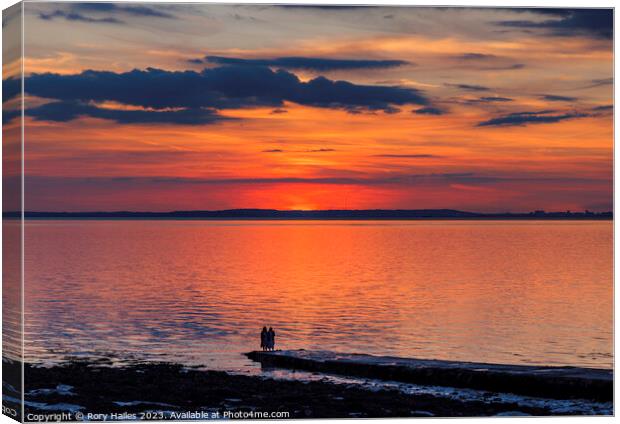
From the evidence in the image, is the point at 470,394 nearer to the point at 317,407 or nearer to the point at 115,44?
the point at 317,407

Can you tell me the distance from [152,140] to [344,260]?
7692 cm

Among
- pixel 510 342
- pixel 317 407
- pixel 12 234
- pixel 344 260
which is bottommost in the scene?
pixel 344 260

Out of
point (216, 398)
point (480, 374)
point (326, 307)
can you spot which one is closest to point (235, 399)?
point (216, 398)

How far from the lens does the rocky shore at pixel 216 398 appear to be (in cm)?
1869

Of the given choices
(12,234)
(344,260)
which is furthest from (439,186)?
(344,260)

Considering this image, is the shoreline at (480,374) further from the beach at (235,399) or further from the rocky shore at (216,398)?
the rocky shore at (216,398)

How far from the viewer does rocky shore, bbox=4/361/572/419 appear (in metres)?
18.7

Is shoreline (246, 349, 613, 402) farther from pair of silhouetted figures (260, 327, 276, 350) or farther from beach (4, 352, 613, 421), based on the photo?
pair of silhouetted figures (260, 327, 276, 350)

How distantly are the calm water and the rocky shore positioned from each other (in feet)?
11.9

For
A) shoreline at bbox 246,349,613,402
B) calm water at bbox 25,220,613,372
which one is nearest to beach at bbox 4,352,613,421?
shoreline at bbox 246,349,613,402

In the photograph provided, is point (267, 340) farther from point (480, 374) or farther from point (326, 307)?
point (326, 307)

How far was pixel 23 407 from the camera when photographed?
59.5ft

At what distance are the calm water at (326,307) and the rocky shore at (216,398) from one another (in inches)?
143

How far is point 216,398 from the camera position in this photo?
1958 centimetres
